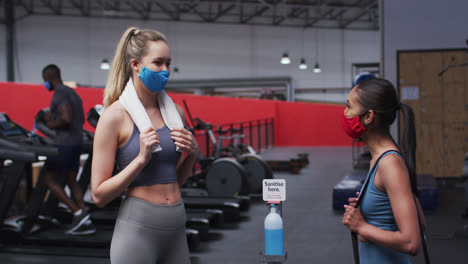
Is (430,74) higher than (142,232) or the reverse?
higher

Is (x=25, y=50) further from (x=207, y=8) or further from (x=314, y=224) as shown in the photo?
(x=314, y=224)

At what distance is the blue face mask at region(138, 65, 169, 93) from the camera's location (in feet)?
4.79

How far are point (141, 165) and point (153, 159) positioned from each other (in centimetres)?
9

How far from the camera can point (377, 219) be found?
4.41ft

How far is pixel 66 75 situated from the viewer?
1964 centimetres

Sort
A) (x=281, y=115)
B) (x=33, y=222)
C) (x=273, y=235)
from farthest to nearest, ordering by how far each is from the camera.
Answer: (x=281, y=115), (x=33, y=222), (x=273, y=235)

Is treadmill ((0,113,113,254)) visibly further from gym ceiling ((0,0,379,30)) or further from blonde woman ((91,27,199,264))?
gym ceiling ((0,0,379,30))

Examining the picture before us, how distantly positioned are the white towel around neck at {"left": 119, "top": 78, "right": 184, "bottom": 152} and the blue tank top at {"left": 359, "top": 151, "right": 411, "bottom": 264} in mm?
638

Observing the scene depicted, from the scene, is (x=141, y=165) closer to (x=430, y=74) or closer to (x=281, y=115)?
(x=430, y=74)

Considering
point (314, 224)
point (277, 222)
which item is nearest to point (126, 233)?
point (277, 222)

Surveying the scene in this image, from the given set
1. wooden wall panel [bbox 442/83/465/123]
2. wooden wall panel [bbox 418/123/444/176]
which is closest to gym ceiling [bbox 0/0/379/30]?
wooden wall panel [bbox 442/83/465/123]

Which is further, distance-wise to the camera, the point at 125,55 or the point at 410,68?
the point at 410,68

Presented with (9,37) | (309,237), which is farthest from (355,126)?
(9,37)

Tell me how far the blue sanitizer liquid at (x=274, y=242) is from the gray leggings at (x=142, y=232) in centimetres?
56
